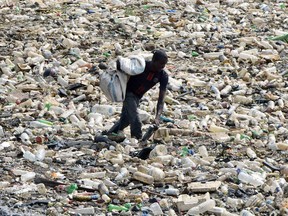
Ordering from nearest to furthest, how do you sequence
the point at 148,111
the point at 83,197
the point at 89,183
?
the point at 83,197 < the point at 89,183 < the point at 148,111

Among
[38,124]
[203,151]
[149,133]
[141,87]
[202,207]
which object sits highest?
[141,87]

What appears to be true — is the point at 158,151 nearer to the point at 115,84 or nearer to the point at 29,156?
the point at 115,84

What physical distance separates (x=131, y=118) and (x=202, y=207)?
1927mm

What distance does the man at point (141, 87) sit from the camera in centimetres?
870

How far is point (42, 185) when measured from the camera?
7652 mm

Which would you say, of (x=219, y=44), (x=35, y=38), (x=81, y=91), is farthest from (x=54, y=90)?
(x=219, y=44)

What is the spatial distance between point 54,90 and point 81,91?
14.1 inches

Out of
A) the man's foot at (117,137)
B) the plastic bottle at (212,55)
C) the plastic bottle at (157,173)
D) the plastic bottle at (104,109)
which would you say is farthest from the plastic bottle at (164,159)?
the plastic bottle at (212,55)

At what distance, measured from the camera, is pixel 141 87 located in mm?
8906

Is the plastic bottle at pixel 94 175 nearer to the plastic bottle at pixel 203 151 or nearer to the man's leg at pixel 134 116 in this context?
the man's leg at pixel 134 116

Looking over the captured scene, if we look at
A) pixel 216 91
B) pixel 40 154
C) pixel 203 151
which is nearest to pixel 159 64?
pixel 203 151

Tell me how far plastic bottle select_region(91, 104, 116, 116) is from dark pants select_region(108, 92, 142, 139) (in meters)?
1.18

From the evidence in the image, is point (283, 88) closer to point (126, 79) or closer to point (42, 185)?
point (126, 79)

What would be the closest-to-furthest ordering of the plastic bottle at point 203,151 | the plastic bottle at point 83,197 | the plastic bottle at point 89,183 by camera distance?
1. the plastic bottle at point 83,197
2. the plastic bottle at point 89,183
3. the plastic bottle at point 203,151
